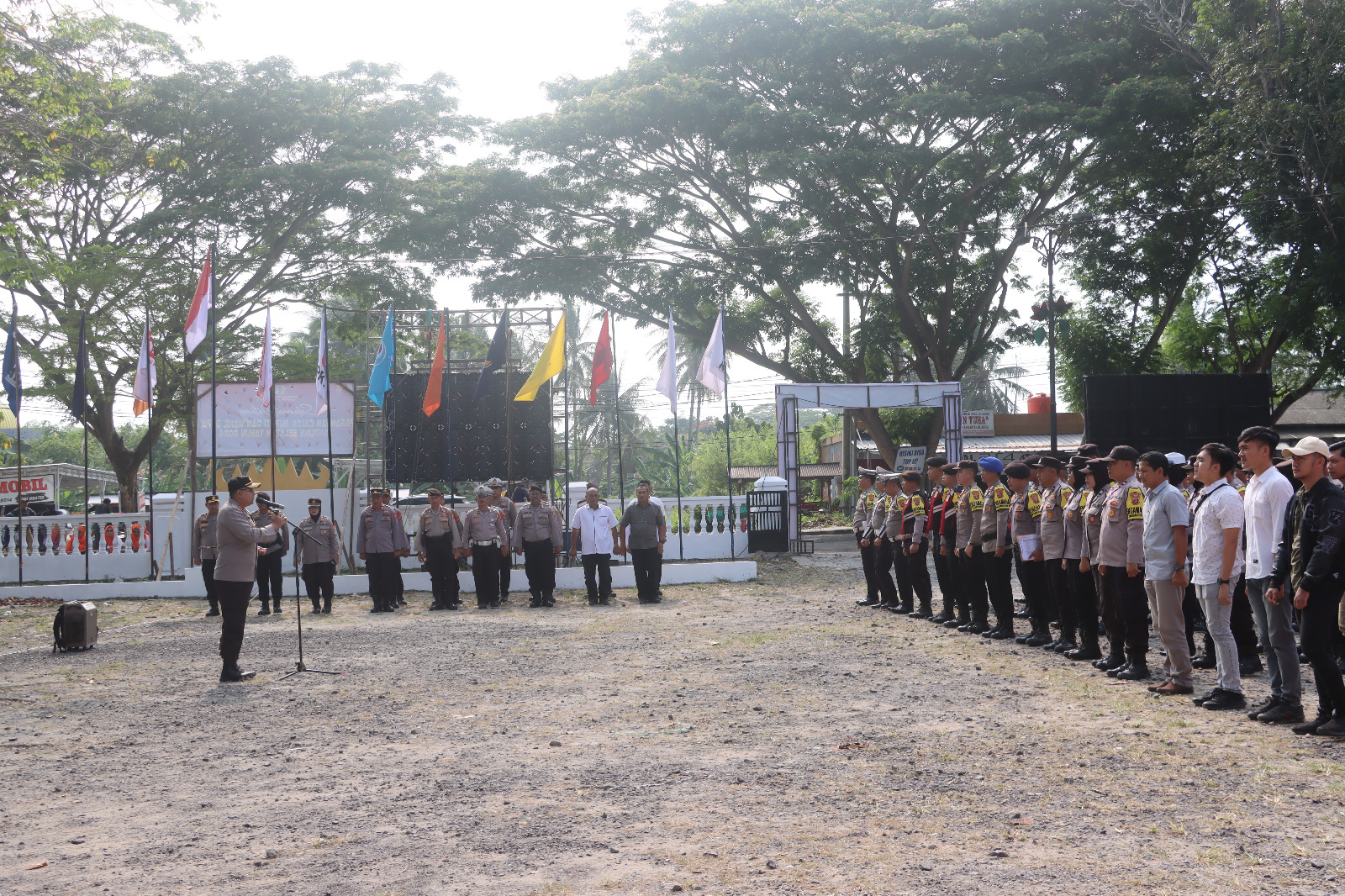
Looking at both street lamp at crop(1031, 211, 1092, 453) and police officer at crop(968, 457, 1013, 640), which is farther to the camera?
street lamp at crop(1031, 211, 1092, 453)

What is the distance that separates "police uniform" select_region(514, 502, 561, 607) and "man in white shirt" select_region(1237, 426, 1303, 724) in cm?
1011

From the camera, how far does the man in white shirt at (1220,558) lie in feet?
22.0

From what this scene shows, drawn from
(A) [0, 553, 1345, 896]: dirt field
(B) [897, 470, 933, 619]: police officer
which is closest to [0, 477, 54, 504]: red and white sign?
(A) [0, 553, 1345, 896]: dirt field

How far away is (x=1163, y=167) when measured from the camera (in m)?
22.7

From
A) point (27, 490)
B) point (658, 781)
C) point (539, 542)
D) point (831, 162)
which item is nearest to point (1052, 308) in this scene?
point (831, 162)

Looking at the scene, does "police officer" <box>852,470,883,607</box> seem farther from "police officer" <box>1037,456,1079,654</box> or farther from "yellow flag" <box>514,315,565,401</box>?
"yellow flag" <box>514,315,565,401</box>

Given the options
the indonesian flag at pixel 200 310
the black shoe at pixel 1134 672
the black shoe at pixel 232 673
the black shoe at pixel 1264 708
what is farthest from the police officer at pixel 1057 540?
the indonesian flag at pixel 200 310

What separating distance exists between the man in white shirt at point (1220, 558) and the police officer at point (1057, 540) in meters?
2.27

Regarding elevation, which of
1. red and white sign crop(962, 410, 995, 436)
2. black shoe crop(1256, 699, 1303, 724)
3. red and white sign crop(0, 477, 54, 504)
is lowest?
black shoe crop(1256, 699, 1303, 724)

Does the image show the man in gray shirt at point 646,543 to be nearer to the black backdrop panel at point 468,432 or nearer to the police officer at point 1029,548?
the black backdrop panel at point 468,432

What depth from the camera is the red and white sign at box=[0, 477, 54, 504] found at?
A: 121ft

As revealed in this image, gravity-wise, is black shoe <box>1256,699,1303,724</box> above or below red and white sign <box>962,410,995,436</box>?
below

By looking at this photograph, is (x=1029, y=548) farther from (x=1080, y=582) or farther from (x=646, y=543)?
(x=646, y=543)

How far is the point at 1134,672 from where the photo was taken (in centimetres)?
800
